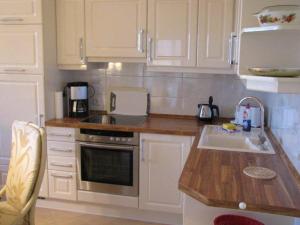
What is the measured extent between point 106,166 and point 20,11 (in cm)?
154

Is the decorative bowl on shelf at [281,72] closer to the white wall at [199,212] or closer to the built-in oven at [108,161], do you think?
the white wall at [199,212]

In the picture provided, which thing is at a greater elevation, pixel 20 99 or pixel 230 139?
pixel 20 99

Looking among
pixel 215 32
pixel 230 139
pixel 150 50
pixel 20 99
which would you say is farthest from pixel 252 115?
pixel 20 99

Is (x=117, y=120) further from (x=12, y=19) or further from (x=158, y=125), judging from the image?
(x=12, y=19)

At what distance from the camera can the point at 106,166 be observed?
9.31 ft

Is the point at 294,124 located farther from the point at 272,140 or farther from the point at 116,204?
the point at 116,204

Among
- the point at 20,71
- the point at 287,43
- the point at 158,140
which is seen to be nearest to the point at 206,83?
the point at 158,140

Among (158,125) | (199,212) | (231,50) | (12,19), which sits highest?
(12,19)

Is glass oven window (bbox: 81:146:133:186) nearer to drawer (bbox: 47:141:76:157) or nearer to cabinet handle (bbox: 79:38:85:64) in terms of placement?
drawer (bbox: 47:141:76:157)

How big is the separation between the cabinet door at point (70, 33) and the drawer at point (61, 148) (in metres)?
0.73

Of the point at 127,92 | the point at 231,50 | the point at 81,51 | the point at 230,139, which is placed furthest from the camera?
the point at 127,92

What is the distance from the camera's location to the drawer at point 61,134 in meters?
2.87

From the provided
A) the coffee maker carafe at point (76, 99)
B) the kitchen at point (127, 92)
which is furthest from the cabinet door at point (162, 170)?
the coffee maker carafe at point (76, 99)

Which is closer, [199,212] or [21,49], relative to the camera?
[199,212]
